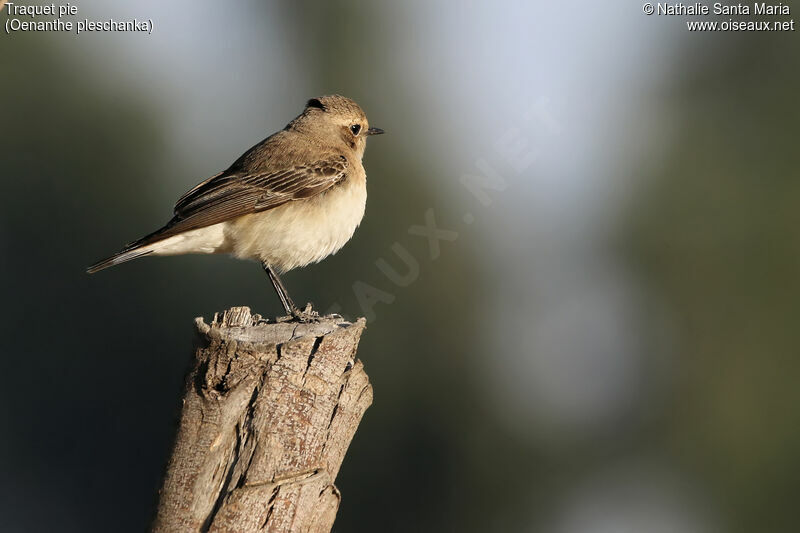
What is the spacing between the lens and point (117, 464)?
16.8m

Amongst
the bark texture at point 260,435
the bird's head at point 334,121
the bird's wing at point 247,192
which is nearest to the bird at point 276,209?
the bird's wing at point 247,192

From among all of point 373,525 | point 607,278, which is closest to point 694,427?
point 607,278

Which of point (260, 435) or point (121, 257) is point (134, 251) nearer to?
point (121, 257)

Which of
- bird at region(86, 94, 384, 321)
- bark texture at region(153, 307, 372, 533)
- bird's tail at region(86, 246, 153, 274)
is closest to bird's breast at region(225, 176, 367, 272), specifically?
bird at region(86, 94, 384, 321)

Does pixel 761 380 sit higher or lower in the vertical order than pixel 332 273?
lower

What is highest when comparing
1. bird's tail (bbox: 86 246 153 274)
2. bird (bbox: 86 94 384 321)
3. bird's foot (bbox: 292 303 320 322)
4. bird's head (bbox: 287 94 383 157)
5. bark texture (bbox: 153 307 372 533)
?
bird's head (bbox: 287 94 383 157)

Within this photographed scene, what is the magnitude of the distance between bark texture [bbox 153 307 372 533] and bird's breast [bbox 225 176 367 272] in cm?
313

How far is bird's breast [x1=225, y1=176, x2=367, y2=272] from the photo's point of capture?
8.69m

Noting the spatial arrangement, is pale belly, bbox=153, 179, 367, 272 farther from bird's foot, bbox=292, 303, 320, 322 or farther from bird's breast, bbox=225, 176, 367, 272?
bird's foot, bbox=292, 303, 320, 322

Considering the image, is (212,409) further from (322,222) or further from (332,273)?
(332,273)

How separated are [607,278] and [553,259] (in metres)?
1.31

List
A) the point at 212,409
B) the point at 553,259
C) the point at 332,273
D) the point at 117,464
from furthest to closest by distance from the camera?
the point at 553,259 < the point at 117,464 < the point at 332,273 < the point at 212,409

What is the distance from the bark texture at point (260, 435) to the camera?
16.7ft

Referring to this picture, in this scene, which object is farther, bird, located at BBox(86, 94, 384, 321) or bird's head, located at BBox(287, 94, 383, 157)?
bird's head, located at BBox(287, 94, 383, 157)
